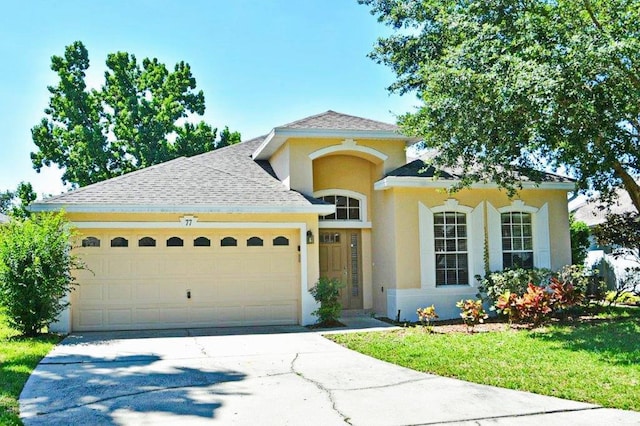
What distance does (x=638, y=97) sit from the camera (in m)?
9.33

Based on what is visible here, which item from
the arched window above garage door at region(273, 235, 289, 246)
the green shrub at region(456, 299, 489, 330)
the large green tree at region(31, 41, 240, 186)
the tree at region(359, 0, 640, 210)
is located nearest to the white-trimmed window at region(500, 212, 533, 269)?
the tree at region(359, 0, 640, 210)

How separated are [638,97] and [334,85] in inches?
374

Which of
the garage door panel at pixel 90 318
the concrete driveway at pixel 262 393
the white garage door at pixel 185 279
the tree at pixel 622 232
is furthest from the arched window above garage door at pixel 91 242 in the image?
the tree at pixel 622 232

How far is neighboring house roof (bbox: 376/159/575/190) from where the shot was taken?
528 inches

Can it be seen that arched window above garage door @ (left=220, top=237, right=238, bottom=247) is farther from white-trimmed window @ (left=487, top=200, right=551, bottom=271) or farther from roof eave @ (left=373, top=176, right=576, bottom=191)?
white-trimmed window @ (left=487, top=200, right=551, bottom=271)

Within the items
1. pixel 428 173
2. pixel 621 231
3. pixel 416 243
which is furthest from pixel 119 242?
pixel 621 231

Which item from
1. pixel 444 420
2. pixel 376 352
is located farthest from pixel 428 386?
pixel 376 352

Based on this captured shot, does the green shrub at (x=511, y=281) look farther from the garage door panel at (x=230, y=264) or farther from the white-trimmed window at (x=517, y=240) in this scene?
the garage door panel at (x=230, y=264)

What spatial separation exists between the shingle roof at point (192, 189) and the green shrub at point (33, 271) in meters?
0.95

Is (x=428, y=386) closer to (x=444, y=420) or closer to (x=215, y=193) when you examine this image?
(x=444, y=420)

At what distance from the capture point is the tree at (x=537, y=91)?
30.8 feet

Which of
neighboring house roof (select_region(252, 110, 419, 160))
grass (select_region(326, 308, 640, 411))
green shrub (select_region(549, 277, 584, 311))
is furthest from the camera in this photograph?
neighboring house roof (select_region(252, 110, 419, 160))

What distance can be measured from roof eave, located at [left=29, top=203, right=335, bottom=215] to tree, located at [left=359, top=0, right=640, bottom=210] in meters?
2.86

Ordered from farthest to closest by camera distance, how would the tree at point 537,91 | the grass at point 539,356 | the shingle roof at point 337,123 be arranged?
1. the shingle roof at point 337,123
2. the tree at point 537,91
3. the grass at point 539,356
